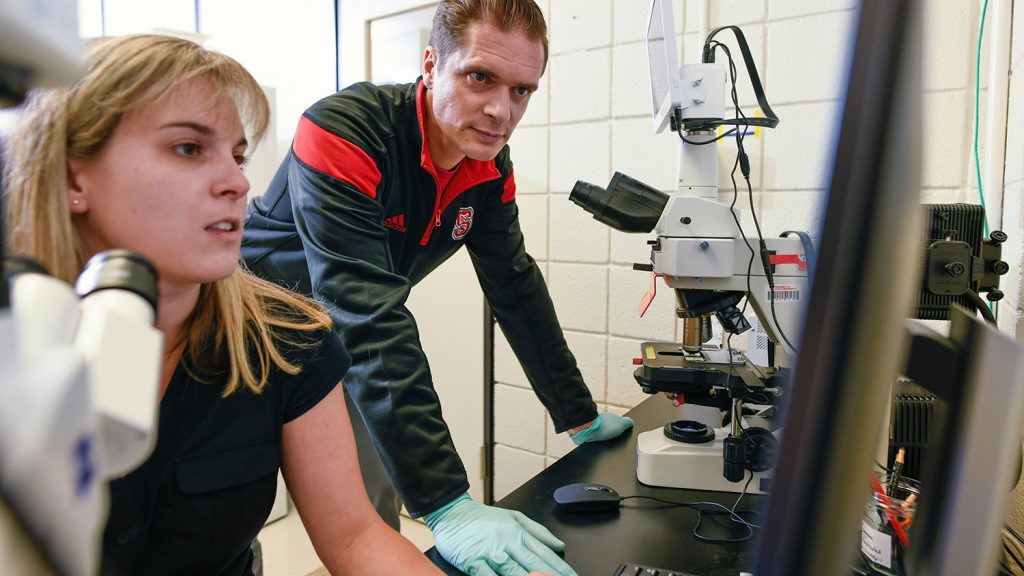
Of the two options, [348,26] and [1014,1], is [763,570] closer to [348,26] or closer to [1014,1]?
[1014,1]

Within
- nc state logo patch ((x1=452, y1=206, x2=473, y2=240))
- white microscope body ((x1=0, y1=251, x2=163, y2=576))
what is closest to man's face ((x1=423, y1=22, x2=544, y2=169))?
nc state logo patch ((x1=452, y1=206, x2=473, y2=240))

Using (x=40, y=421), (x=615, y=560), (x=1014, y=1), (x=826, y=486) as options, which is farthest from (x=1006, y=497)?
(x=1014, y=1)

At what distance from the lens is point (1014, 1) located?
1347mm

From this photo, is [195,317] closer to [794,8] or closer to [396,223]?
[396,223]

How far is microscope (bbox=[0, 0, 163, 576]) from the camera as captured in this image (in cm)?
16

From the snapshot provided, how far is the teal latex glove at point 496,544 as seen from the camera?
0.83 metres

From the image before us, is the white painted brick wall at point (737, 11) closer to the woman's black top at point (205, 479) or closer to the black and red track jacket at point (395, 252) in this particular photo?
the black and red track jacket at point (395, 252)

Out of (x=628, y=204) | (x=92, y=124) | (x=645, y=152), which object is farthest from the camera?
(x=645, y=152)

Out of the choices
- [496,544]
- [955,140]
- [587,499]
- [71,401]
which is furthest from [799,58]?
[71,401]

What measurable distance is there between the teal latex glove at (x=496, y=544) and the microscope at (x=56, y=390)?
688 mm

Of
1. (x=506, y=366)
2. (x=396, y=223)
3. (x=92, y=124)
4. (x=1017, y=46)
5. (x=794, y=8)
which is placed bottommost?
(x=506, y=366)

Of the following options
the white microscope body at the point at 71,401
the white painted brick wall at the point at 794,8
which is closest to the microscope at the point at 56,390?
the white microscope body at the point at 71,401

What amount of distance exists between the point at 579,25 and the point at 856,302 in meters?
2.11

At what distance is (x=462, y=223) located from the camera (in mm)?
1614
